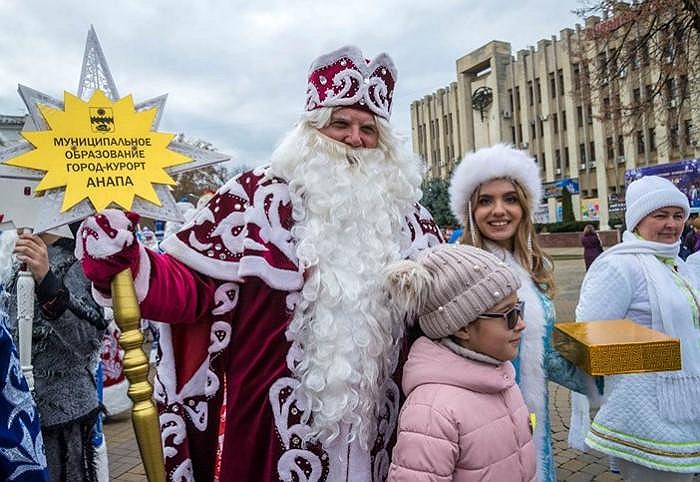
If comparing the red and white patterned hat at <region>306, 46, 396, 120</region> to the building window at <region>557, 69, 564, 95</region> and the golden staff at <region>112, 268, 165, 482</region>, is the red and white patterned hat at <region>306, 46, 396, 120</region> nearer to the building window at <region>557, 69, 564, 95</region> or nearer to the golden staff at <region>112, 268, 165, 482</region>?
the golden staff at <region>112, 268, 165, 482</region>

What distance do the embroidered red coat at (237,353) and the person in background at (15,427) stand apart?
46 centimetres

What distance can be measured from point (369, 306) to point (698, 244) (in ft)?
31.7

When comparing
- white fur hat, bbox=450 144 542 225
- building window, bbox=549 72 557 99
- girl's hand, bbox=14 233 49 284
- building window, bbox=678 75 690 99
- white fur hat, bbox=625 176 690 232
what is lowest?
girl's hand, bbox=14 233 49 284

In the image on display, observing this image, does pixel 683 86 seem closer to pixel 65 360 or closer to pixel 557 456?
pixel 557 456

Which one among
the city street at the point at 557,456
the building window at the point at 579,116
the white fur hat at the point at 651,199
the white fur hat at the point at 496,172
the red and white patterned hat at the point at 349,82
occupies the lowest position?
the city street at the point at 557,456

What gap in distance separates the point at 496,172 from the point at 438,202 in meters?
20.9

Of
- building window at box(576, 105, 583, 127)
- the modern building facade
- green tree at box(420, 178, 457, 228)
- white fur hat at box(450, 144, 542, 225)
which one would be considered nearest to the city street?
white fur hat at box(450, 144, 542, 225)

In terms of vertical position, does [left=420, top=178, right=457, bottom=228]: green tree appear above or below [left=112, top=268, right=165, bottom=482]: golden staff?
above

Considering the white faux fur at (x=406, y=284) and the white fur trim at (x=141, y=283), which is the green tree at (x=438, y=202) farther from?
the white fur trim at (x=141, y=283)

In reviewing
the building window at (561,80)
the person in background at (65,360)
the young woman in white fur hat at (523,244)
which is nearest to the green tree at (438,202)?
the building window at (561,80)

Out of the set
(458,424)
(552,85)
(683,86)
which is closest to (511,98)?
(552,85)

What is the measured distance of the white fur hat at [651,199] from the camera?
2947 mm

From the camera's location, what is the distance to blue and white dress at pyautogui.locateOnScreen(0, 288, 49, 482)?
120 centimetres

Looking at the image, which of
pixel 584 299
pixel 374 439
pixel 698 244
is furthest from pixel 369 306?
pixel 698 244
